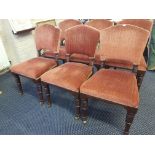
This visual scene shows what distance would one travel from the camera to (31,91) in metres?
2.20

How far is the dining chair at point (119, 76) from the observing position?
125cm

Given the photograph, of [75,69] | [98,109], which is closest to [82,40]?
[75,69]

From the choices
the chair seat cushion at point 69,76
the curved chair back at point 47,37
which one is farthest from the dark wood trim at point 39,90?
the curved chair back at point 47,37

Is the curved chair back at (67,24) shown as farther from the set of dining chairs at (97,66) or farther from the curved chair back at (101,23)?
the set of dining chairs at (97,66)

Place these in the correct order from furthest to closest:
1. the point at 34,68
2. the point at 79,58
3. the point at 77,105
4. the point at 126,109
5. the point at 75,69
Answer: the point at 79,58
the point at 34,68
the point at 75,69
the point at 77,105
the point at 126,109

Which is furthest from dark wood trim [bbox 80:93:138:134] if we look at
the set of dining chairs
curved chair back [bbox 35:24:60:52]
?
curved chair back [bbox 35:24:60:52]

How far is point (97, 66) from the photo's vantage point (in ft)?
6.50

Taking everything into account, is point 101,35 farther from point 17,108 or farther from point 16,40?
point 16,40

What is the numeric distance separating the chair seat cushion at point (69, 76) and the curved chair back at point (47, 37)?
0.37 meters

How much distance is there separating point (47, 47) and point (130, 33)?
3.31 ft

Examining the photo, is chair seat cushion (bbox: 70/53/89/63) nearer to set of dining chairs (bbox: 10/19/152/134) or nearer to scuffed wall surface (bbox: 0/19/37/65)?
set of dining chairs (bbox: 10/19/152/134)

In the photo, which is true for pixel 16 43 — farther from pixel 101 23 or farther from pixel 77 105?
pixel 77 105

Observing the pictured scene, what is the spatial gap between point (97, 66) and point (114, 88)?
0.72 metres
